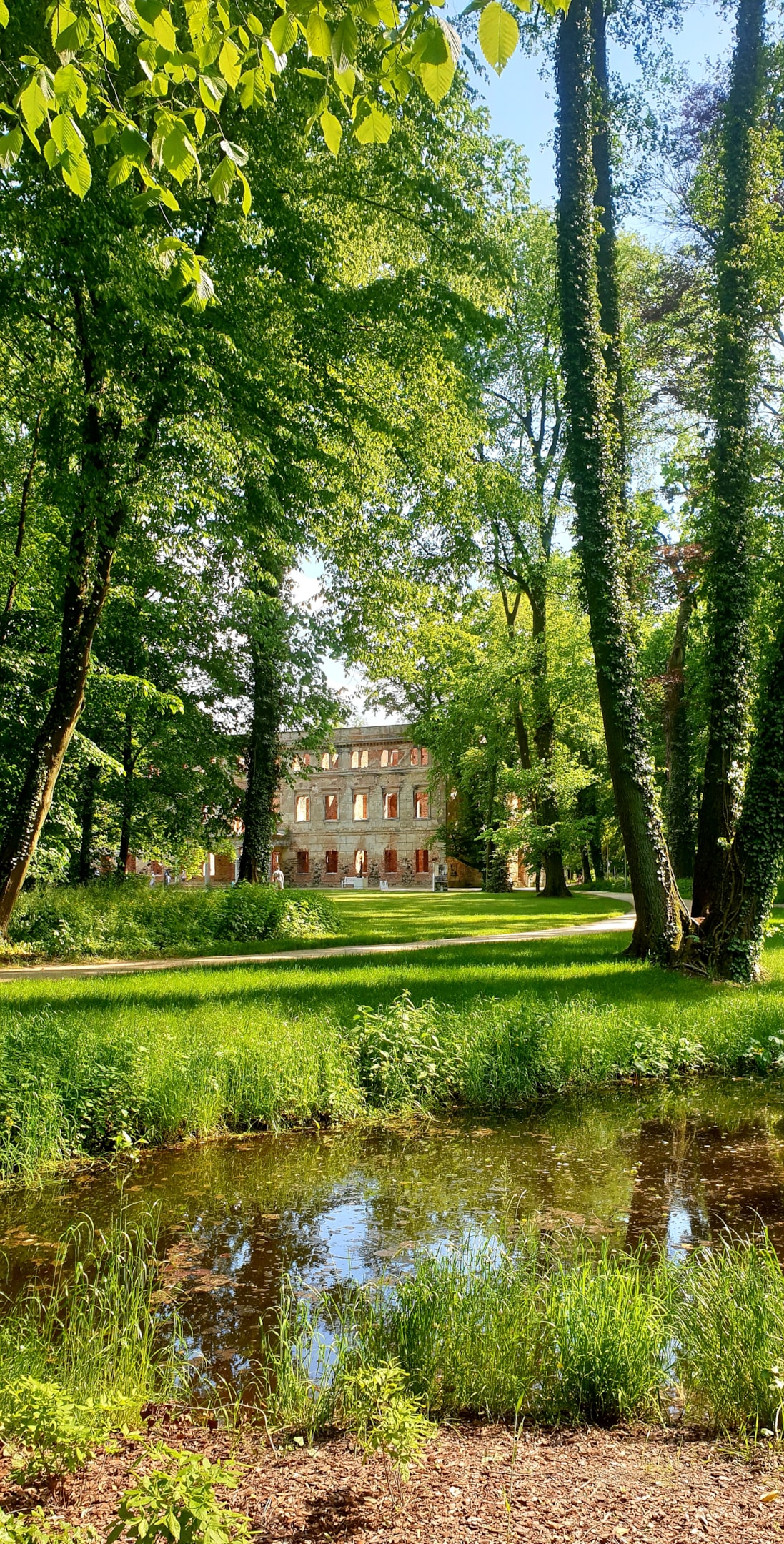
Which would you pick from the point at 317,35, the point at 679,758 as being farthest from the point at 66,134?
the point at 679,758

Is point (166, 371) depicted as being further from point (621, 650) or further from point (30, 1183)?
point (30, 1183)

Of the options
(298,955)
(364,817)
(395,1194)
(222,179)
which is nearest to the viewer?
(222,179)

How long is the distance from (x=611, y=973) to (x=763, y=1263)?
759 centimetres

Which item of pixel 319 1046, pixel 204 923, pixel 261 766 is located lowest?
pixel 319 1046

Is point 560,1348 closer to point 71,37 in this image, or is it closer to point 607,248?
point 71,37

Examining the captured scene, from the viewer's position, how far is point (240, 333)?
1016cm

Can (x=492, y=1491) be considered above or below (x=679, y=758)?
below

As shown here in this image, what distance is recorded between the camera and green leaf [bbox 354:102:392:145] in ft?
9.18

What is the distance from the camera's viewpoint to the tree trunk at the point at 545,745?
84.2 ft

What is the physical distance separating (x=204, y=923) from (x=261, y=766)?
459 cm

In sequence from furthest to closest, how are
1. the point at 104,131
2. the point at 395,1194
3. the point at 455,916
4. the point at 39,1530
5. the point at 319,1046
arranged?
the point at 455,916, the point at 319,1046, the point at 395,1194, the point at 104,131, the point at 39,1530

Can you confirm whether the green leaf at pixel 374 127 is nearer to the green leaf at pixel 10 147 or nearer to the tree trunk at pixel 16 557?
the green leaf at pixel 10 147

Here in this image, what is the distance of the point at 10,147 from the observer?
9.45ft

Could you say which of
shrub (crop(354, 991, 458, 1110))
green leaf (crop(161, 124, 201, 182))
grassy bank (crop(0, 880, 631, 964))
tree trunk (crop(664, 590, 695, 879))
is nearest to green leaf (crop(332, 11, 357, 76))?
green leaf (crop(161, 124, 201, 182))
